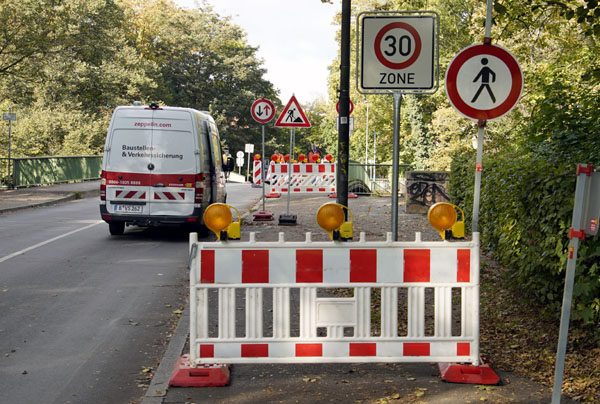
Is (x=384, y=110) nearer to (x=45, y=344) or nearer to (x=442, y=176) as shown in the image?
(x=442, y=176)

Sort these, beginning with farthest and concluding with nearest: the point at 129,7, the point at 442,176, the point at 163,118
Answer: the point at 129,7 < the point at 442,176 < the point at 163,118

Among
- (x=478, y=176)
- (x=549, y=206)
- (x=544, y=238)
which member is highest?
(x=478, y=176)

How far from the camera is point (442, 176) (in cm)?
1950

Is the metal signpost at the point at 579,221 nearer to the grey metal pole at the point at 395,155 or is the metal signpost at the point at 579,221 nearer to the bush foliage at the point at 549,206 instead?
the bush foliage at the point at 549,206

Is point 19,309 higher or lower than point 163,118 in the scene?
lower

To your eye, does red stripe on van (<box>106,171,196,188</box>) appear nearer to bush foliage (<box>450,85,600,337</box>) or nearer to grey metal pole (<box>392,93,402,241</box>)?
bush foliage (<box>450,85,600,337</box>)

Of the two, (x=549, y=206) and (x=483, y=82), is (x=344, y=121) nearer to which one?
(x=483, y=82)

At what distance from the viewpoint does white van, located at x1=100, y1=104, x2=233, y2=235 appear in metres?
13.9

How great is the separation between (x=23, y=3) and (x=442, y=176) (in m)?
20.1

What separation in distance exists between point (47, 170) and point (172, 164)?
67.2 feet

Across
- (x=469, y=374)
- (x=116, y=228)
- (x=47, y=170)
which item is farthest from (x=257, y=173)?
(x=469, y=374)

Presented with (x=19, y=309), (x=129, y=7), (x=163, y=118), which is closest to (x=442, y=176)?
(x=163, y=118)

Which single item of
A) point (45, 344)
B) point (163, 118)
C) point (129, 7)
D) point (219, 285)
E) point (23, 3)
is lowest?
point (45, 344)

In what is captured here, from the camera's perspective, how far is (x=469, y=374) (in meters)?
5.37
